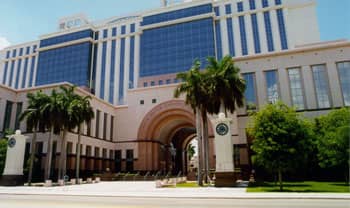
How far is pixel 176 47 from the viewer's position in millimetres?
79938

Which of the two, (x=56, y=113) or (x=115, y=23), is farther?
(x=115, y=23)

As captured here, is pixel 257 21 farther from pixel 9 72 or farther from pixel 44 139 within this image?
pixel 9 72

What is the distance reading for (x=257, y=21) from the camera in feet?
262

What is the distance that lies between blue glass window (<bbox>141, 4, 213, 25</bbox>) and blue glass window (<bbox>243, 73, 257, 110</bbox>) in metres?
45.5

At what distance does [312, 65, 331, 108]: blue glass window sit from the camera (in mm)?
38188

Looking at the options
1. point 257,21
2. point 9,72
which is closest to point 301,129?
point 257,21

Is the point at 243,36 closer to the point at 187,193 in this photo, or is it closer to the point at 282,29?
the point at 282,29

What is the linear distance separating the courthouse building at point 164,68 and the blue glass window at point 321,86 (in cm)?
14

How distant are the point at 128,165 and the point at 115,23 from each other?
196 feet

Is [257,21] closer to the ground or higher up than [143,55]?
higher up

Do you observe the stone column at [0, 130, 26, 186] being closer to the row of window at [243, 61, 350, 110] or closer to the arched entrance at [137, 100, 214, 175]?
the arched entrance at [137, 100, 214, 175]

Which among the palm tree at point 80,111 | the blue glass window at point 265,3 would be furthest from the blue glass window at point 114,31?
the palm tree at point 80,111

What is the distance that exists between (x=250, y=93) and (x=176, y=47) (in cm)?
4325

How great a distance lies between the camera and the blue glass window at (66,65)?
89.0 meters
